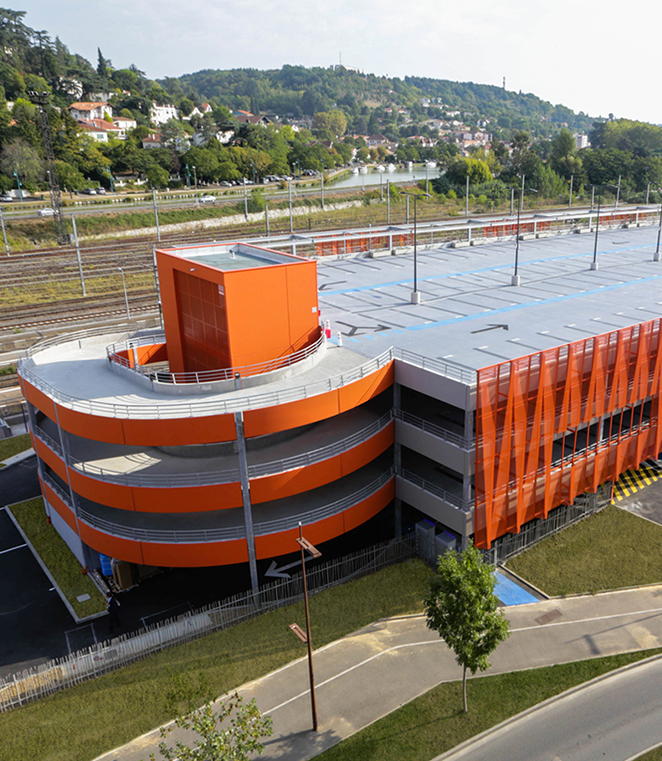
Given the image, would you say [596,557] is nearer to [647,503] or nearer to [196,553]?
[647,503]

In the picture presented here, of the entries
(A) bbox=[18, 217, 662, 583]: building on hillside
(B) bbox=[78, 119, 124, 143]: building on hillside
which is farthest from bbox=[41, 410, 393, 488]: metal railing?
(B) bbox=[78, 119, 124, 143]: building on hillside

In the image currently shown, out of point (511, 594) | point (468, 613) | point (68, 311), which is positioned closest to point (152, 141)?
point (68, 311)

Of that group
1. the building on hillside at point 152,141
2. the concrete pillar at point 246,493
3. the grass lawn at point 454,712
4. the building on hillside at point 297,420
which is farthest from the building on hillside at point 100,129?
the grass lawn at point 454,712

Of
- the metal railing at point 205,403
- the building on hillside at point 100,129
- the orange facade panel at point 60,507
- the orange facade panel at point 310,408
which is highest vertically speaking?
the building on hillside at point 100,129

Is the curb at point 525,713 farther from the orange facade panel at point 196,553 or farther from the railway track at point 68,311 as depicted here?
the railway track at point 68,311

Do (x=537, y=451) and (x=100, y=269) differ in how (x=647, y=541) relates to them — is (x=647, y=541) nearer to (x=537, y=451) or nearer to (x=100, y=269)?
(x=537, y=451)

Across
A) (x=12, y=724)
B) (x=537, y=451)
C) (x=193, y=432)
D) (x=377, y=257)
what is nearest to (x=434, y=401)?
(x=537, y=451)
